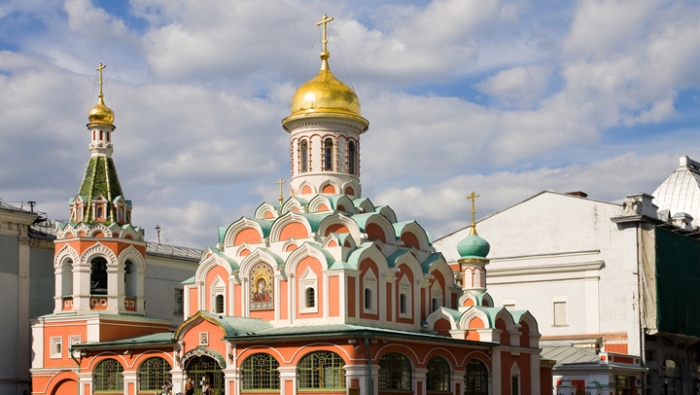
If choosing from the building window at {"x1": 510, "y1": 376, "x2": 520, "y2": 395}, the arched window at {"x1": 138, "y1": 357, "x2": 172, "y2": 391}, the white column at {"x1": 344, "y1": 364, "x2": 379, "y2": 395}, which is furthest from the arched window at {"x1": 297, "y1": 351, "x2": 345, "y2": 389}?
the building window at {"x1": 510, "y1": 376, "x2": 520, "y2": 395}

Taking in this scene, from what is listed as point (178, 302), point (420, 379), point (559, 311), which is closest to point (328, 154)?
point (420, 379)

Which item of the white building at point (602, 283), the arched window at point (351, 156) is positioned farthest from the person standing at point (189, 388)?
the white building at point (602, 283)

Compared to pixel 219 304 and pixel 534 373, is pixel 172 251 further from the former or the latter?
pixel 534 373

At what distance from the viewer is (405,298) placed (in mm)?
33688

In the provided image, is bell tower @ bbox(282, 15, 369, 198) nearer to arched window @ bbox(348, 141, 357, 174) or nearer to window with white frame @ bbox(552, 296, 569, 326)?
arched window @ bbox(348, 141, 357, 174)

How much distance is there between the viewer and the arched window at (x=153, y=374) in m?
31.9

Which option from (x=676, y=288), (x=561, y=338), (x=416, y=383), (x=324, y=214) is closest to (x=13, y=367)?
(x=324, y=214)

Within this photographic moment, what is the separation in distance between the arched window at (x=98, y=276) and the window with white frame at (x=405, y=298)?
402 inches

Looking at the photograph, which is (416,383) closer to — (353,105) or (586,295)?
(353,105)

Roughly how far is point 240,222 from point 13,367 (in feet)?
35.8

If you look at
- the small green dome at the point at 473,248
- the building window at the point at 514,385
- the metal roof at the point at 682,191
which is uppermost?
the metal roof at the point at 682,191

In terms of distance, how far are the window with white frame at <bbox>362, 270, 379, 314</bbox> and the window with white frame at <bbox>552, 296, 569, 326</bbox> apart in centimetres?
1472

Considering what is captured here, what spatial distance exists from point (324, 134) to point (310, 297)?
6.10m

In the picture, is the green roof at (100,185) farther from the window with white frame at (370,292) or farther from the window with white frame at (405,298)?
the window with white frame at (405,298)
